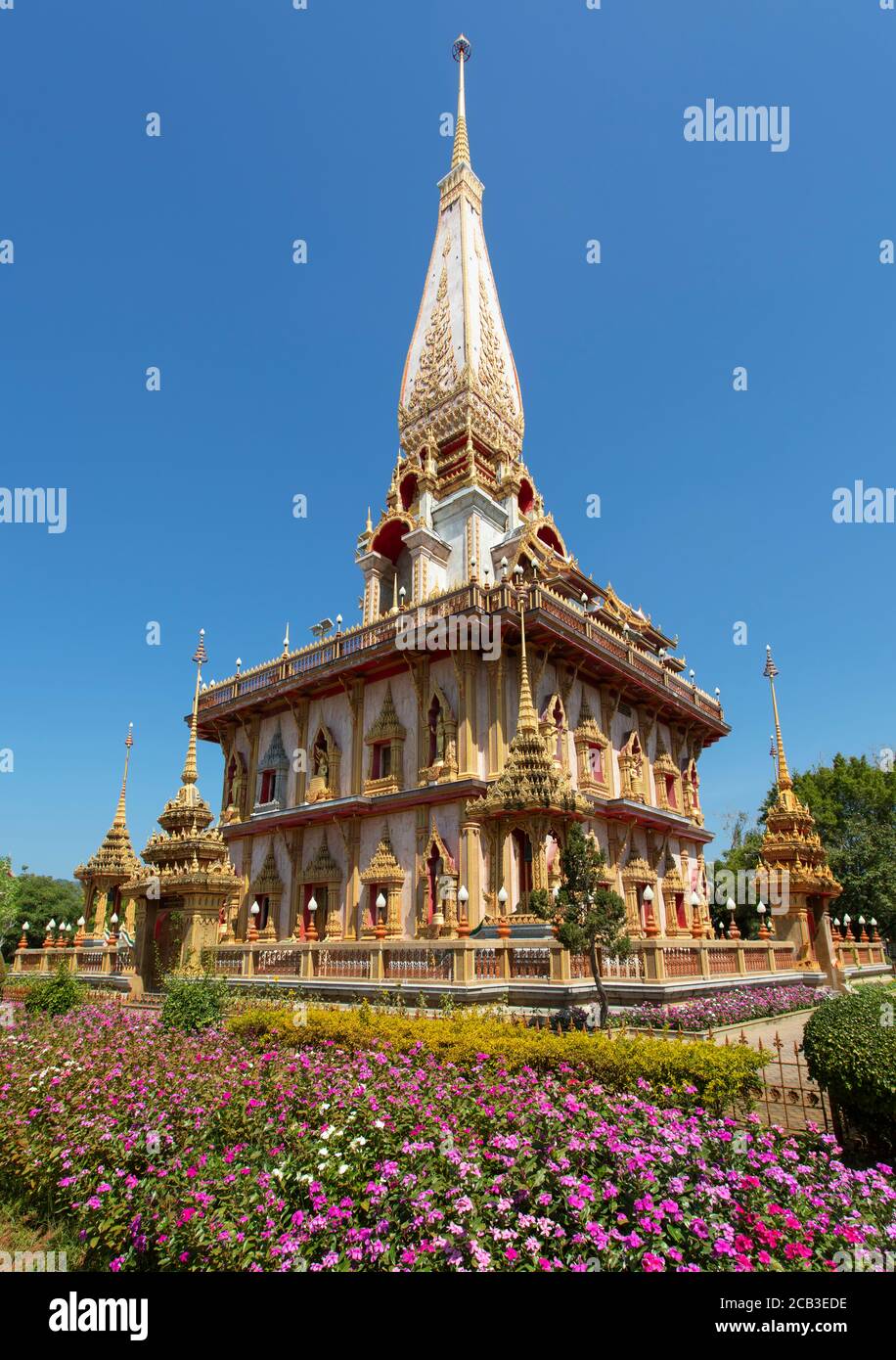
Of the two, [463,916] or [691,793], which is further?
[691,793]

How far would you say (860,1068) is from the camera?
655 centimetres

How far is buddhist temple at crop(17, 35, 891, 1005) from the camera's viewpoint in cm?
1722

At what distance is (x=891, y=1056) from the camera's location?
6457mm

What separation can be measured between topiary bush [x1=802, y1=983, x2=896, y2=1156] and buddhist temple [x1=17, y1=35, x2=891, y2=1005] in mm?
7269

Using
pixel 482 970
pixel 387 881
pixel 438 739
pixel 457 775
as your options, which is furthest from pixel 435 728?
pixel 482 970

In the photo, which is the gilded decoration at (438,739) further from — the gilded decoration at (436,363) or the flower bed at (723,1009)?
the gilded decoration at (436,363)

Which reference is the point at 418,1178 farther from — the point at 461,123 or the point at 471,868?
the point at 461,123

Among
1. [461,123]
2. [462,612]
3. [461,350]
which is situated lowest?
[462,612]

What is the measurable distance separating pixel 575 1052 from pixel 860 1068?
2686 mm

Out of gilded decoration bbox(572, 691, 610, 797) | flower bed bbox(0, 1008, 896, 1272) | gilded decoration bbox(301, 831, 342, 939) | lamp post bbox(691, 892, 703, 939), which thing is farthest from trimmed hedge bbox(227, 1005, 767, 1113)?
lamp post bbox(691, 892, 703, 939)

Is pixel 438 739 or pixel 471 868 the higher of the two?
pixel 438 739

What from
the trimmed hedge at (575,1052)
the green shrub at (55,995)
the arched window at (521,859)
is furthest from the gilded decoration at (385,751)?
the trimmed hedge at (575,1052)

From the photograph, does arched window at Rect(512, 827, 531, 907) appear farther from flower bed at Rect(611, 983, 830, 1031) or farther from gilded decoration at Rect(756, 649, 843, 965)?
gilded decoration at Rect(756, 649, 843, 965)

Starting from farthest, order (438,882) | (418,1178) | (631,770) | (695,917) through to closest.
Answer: (695,917) < (631,770) < (438,882) < (418,1178)
